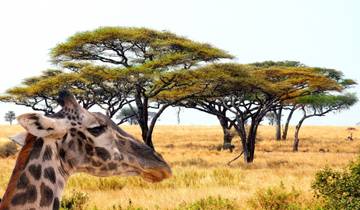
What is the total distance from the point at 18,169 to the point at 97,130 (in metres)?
0.56

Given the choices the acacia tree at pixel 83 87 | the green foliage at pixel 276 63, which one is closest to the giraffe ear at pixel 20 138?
the acacia tree at pixel 83 87

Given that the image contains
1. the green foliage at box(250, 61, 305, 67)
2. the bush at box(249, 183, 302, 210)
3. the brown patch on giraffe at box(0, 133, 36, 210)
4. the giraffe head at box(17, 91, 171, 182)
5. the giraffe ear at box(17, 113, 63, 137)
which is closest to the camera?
the giraffe ear at box(17, 113, 63, 137)

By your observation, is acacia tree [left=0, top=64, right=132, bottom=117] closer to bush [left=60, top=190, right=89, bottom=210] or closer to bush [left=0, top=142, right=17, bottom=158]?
bush [left=0, top=142, right=17, bottom=158]

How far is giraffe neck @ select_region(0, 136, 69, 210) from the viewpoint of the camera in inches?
126

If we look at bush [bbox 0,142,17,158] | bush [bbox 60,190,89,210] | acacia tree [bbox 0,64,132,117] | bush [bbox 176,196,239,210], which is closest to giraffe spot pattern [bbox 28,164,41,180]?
bush [bbox 176,196,239,210]

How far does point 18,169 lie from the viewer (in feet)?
10.6

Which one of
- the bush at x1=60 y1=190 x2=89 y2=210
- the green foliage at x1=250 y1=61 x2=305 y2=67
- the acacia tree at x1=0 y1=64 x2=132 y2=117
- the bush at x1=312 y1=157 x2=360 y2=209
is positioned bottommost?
the bush at x1=60 y1=190 x2=89 y2=210

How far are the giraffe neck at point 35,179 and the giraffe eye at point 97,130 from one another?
0.84 feet

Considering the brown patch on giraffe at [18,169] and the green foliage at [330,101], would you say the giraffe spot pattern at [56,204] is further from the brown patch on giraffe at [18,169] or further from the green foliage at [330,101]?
the green foliage at [330,101]

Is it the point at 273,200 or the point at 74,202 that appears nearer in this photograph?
the point at 74,202

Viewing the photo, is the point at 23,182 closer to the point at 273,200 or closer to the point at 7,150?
the point at 273,200

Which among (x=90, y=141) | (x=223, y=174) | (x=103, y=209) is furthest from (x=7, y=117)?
(x=90, y=141)

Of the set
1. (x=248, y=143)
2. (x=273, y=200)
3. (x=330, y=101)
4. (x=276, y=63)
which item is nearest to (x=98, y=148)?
(x=273, y=200)

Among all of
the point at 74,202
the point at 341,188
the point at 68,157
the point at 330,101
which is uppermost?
the point at 330,101
